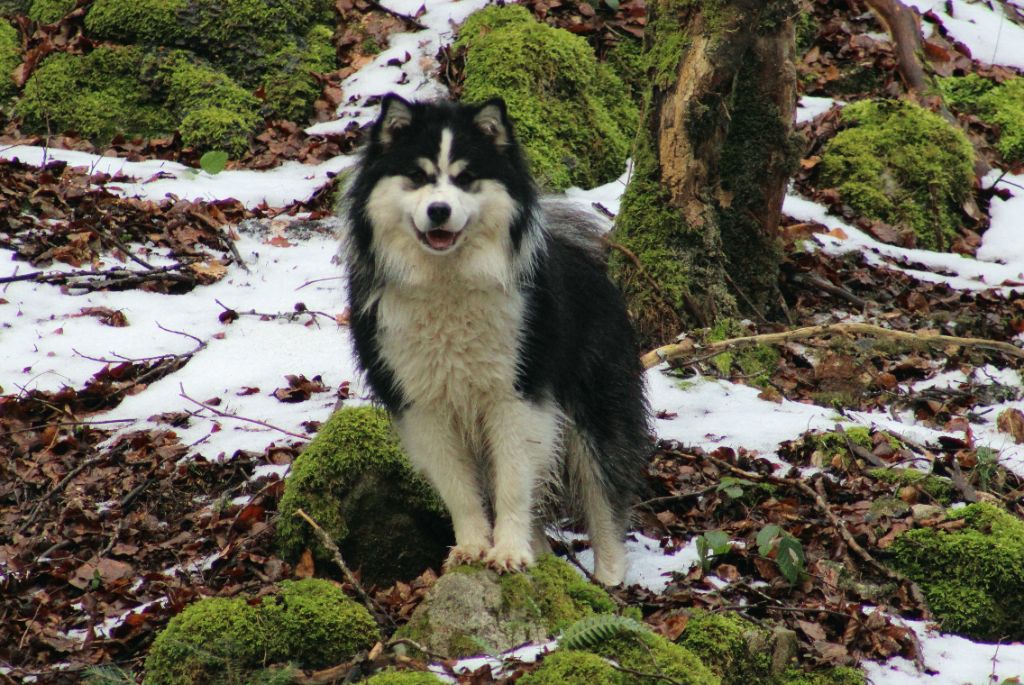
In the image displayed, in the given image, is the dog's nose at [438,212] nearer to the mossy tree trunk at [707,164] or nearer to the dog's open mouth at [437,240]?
the dog's open mouth at [437,240]

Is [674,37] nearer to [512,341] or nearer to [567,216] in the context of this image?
[567,216]

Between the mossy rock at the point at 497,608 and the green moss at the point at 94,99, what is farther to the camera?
the green moss at the point at 94,99

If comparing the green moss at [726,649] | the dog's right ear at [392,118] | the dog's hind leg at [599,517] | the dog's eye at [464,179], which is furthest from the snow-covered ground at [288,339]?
the dog's right ear at [392,118]

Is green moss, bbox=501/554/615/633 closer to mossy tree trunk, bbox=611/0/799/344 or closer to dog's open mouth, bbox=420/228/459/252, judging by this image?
dog's open mouth, bbox=420/228/459/252

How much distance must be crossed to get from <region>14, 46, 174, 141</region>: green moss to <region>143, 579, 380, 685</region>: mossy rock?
6.57 m

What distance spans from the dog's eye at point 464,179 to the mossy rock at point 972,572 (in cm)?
267

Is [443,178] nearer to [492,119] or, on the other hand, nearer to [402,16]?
[492,119]

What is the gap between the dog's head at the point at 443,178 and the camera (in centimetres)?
470

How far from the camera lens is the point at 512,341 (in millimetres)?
4902

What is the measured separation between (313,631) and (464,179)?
6.62ft

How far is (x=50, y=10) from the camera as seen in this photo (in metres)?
10.5

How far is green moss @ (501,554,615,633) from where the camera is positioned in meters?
4.54

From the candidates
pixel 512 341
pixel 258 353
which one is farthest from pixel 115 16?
pixel 512 341

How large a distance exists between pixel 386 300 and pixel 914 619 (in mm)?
2785
